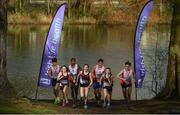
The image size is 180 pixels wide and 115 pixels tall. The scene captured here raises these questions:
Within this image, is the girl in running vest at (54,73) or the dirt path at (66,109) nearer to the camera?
the dirt path at (66,109)

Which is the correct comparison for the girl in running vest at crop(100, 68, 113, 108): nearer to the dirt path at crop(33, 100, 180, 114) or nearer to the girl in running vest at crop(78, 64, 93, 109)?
the girl in running vest at crop(78, 64, 93, 109)

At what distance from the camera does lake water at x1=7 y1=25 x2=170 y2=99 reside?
23.4 metres

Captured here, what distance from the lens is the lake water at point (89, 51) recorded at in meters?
23.4

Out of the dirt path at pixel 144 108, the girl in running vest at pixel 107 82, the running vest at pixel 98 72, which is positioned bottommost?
the dirt path at pixel 144 108

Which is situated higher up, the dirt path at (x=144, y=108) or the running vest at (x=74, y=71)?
the running vest at (x=74, y=71)

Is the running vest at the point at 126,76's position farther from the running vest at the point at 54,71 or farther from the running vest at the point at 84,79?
the running vest at the point at 54,71

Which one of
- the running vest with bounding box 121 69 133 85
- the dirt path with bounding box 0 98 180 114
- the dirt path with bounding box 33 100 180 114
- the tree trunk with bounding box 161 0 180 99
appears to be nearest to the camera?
the dirt path with bounding box 0 98 180 114

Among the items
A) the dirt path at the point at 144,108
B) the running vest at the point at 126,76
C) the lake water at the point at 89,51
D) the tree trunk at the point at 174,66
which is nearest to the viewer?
the dirt path at the point at 144,108

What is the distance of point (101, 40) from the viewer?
49.9 metres

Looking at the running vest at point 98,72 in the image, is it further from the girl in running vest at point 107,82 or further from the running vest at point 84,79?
the running vest at point 84,79

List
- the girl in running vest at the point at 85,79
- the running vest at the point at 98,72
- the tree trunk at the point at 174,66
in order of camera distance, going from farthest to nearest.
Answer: the running vest at the point at 98,72
the girl in running vest at the point at 85,79
the tree trunk at the point at 174,66

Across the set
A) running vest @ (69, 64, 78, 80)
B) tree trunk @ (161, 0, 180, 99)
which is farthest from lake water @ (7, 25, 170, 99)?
tree trunk @ (161, 0, 180, 99)

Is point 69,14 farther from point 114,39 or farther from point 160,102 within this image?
point 160,102

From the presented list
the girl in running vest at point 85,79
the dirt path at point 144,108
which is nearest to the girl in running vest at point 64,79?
the girl in running vest at point 85,79
